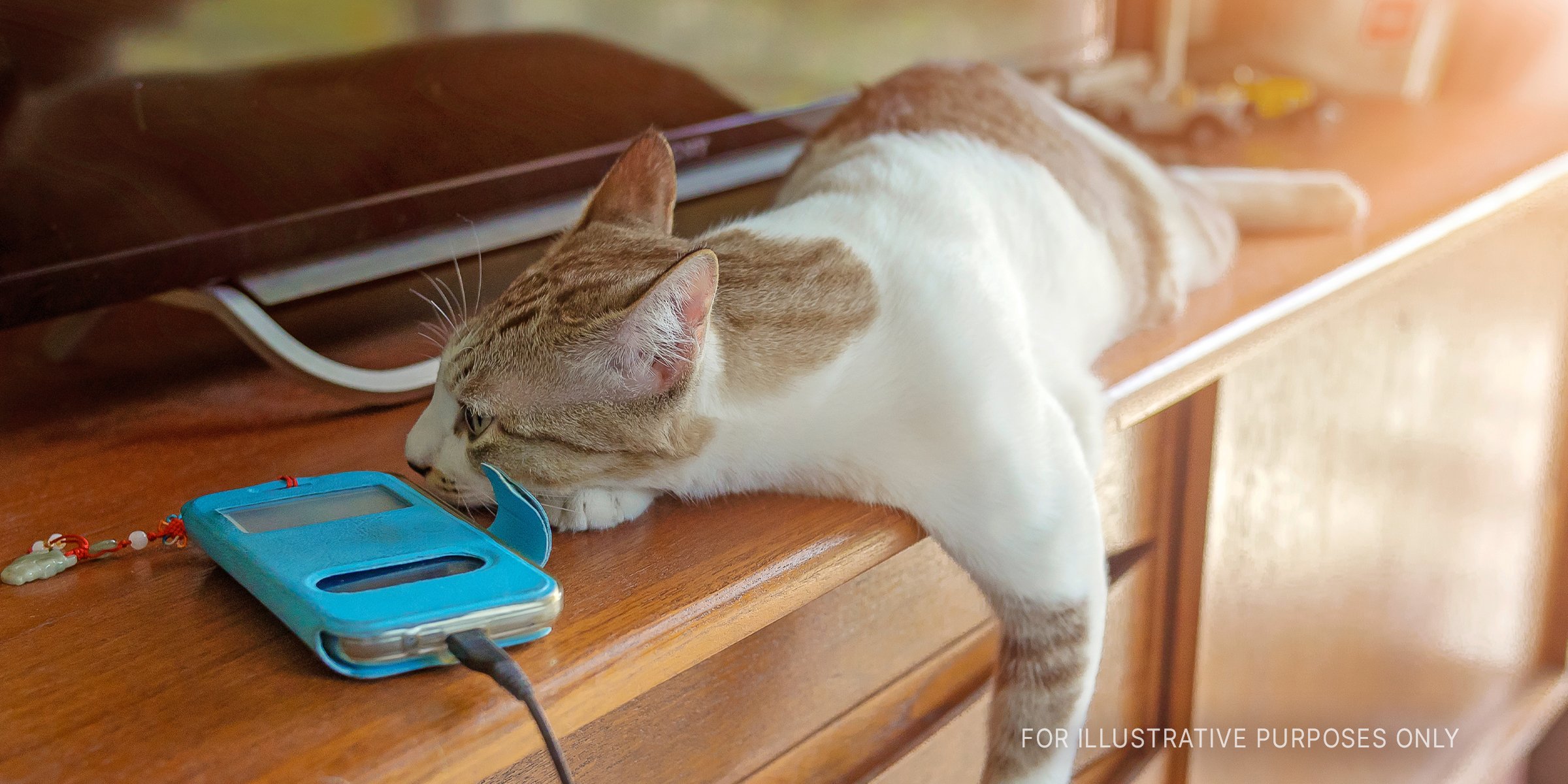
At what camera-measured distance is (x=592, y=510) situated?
0.62 meters

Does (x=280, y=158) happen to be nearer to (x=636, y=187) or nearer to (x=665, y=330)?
(x=636, y=187)

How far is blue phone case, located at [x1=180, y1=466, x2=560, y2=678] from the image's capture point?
46 centimetres

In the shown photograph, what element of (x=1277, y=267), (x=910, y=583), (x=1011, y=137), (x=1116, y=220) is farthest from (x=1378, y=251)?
(x=910, y=583)

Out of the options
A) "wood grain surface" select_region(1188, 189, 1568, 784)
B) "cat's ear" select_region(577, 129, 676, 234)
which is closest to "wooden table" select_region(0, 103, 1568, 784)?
"wood grain surface" select_region(1188, 189, 1568, 784)

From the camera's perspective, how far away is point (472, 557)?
0.52m

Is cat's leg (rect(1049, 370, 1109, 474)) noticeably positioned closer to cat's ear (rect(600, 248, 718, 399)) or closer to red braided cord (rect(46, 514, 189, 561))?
cat's ear (rect(600, 248, 718, 399))

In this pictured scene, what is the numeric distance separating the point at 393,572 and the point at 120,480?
0.95 feet

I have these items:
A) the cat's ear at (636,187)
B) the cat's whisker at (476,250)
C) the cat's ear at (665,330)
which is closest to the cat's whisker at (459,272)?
the cat's whisker at (476,250)

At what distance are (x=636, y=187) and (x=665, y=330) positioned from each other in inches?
8.4

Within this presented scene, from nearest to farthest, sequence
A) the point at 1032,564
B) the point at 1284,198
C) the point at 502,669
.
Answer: the point at 502,669, the point at 1032,564, the point at 1284,198

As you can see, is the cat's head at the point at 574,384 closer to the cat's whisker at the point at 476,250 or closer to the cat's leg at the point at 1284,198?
the cat's whisker at the point at 476,250

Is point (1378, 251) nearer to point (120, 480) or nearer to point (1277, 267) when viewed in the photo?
point (1277, 267)

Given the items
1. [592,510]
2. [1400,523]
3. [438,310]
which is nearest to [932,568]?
[592,510]

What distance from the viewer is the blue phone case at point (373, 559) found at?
46 centimetres
